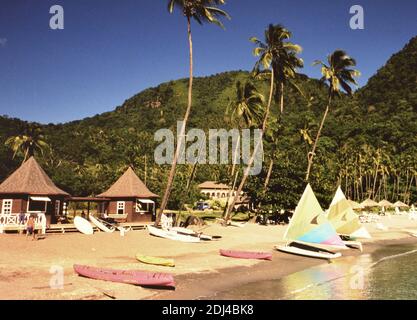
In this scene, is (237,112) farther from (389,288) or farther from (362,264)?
(389,288)

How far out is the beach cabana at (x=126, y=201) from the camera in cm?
3719

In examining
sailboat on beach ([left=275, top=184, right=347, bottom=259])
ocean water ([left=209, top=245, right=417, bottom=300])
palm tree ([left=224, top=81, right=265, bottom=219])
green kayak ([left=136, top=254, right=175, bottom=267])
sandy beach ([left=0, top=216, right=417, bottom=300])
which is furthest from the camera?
palm tree ([left=224, top=81, right=265, bottom=219])

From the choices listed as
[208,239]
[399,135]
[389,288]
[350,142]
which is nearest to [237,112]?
[208,239]

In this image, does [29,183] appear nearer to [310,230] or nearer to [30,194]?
[30,194]

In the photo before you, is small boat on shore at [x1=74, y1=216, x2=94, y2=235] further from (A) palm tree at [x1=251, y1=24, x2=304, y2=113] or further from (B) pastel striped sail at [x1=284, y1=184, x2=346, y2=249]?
(A) palm tree at [x1=251, y1=24, x2=304, y2=113]

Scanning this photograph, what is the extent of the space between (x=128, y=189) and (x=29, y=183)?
9265 mm

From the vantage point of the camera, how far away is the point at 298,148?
62656 millimetres

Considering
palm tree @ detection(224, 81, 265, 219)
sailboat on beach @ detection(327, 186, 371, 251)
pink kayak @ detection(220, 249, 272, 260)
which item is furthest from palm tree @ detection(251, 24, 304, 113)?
pink kayak @ detection(220, 249, 272, 260)

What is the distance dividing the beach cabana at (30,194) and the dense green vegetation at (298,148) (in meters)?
20.0

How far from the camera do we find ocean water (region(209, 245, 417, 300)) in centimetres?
1540

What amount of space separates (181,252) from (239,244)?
5.87 m

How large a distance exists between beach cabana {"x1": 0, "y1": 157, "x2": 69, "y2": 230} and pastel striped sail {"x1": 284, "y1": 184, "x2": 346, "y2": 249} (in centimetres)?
1867

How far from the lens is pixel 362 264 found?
2338cm

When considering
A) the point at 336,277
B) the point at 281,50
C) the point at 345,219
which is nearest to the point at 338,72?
the point at 281,50
